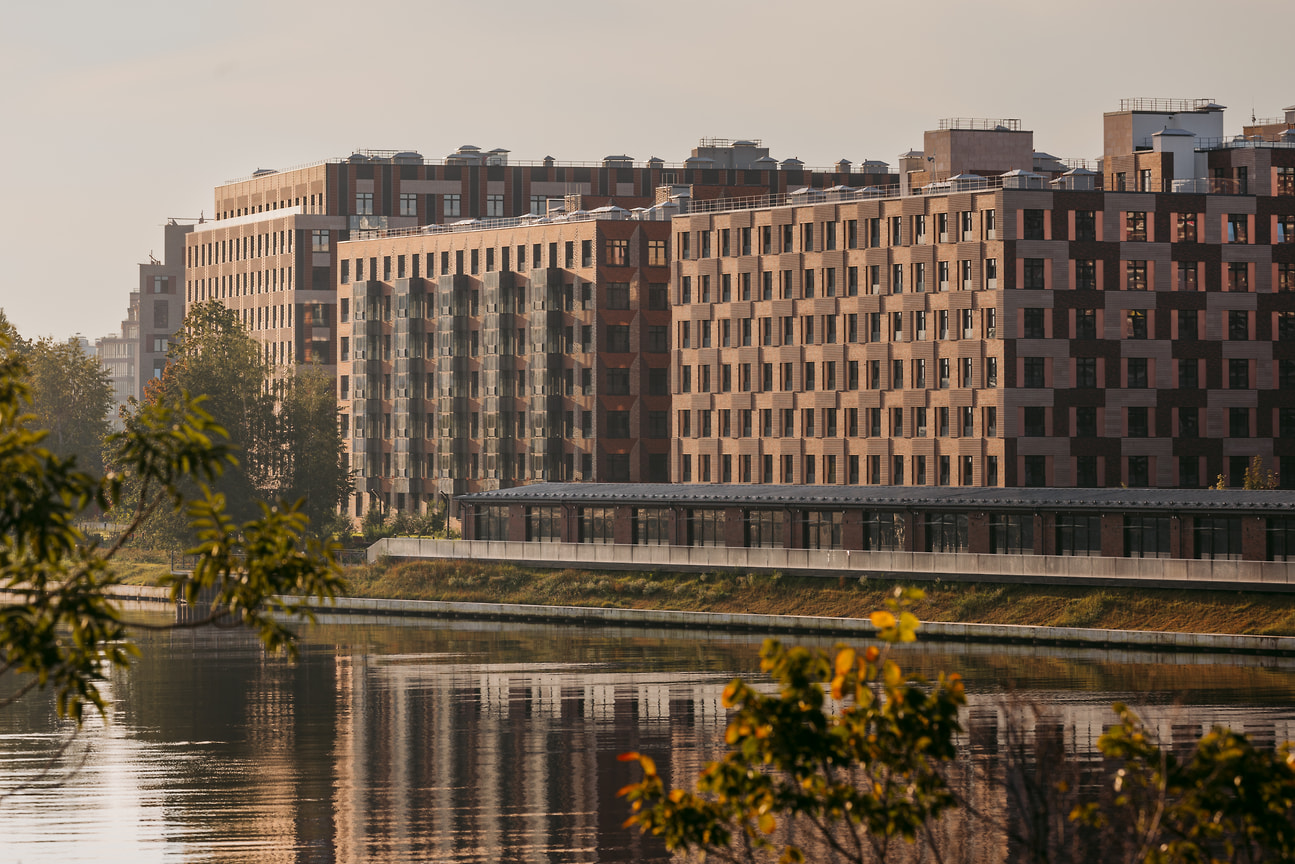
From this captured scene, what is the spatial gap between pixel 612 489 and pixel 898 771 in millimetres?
108745

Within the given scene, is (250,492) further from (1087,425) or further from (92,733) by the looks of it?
(92,733)

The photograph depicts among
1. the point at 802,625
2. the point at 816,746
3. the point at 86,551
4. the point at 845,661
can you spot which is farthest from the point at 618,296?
the point at 86,551

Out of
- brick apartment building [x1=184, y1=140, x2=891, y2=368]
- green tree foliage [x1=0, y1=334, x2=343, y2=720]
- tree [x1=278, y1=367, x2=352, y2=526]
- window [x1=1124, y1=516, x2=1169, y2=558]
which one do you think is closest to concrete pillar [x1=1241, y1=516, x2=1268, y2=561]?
window [x1=1124, y1=516, x2=1169, y2=558]

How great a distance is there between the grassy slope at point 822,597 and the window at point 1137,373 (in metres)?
33.0

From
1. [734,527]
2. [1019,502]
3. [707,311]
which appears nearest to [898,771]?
[1019,502]

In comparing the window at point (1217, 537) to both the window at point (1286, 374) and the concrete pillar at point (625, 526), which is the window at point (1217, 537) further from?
the window at point (1286, 374)

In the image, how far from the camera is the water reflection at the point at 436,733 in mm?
46438

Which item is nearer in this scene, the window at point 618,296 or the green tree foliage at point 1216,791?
the green tree foliage at point 1216,791

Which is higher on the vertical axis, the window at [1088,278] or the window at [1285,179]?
the window at [1285,179]

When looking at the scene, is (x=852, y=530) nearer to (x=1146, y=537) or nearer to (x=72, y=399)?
(x=1146, y=537)

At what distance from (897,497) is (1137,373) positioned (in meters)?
25.8

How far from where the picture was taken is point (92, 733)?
2707 inches

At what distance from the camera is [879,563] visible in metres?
104

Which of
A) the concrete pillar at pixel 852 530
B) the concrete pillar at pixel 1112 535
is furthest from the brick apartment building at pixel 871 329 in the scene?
the concrete pillar at pixel 1112 535
